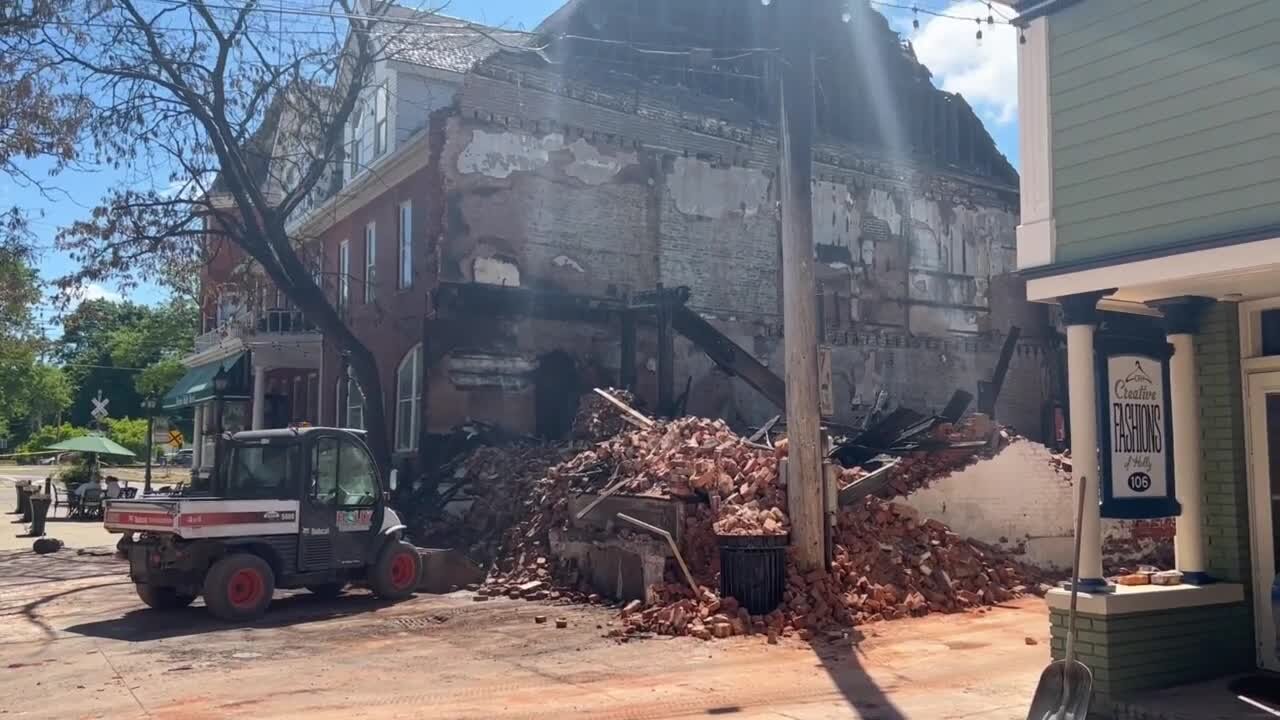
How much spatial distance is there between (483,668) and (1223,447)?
642 cm

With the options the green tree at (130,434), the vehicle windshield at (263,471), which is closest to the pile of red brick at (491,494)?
the vehicle windshield at (263,471)

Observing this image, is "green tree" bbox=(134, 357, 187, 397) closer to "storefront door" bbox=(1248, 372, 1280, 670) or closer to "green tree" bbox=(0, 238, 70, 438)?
"green tree" bbox=(0, 238, 70, 438)

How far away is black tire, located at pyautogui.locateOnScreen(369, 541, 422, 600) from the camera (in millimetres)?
15094

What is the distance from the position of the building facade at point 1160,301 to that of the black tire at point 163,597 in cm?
1061

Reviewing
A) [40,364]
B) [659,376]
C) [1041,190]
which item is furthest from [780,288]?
[40,364]

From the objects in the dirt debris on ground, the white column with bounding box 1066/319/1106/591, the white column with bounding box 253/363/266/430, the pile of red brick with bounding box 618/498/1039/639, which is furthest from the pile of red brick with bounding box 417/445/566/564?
the white column with bounding box 253/363/266/430

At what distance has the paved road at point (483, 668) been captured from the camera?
8.95 meters

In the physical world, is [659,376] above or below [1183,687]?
above

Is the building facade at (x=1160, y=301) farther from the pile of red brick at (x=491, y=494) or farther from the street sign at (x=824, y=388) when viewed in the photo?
the pile of red brick at (x=491, y=494)

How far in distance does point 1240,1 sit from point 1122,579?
4.31 meters

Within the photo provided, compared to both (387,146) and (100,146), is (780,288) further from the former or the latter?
(100,146)

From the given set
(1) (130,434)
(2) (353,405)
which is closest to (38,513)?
(2) (353,405)

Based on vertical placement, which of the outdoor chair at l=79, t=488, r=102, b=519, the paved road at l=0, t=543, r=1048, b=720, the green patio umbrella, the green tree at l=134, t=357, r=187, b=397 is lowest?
the paved road at l=0, t=543, r=1048, b=720

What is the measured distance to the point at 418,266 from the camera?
912 inches
